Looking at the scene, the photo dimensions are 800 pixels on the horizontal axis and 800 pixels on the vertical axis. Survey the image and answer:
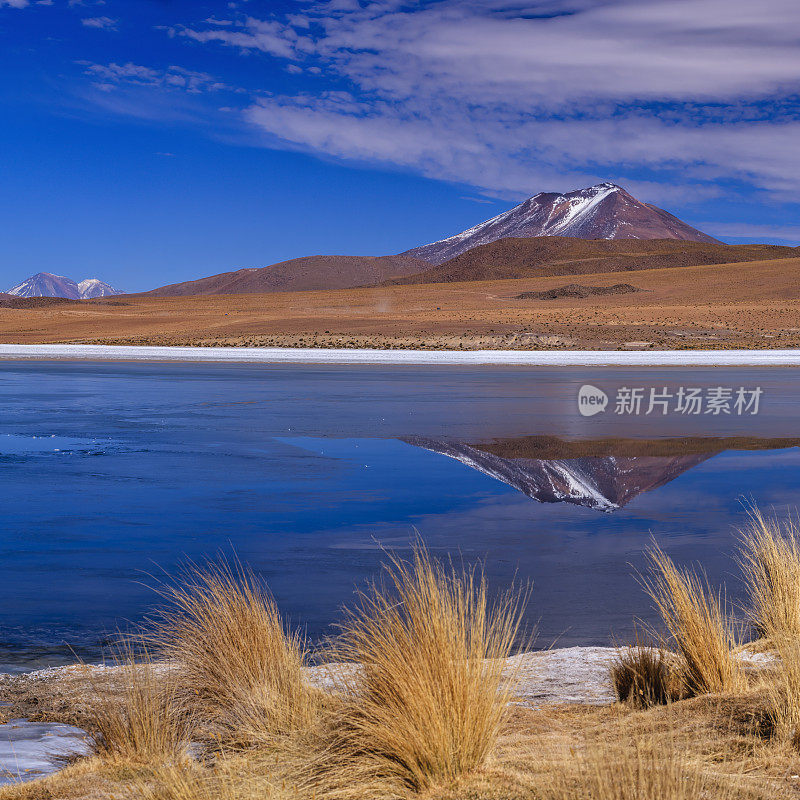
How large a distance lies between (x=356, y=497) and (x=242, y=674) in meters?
5.56

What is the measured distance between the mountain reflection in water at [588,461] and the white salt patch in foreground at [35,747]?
6251 millimetres

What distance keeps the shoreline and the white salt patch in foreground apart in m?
33.4

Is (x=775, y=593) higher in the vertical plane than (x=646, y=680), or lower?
higher

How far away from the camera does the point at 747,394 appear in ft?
75.1

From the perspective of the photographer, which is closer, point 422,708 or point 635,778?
point 635,778

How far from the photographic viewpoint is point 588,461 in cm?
1251

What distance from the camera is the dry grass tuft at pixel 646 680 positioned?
4.41 meters

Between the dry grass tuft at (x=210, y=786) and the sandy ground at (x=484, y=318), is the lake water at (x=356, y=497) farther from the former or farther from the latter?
the sandy ground at (x=484, y=318)

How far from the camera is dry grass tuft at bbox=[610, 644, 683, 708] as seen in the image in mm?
4411

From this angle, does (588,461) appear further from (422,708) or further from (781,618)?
(422,708)

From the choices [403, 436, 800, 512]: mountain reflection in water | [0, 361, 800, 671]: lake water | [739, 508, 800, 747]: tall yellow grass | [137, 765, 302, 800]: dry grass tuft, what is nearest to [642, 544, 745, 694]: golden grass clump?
[739, 508, 800, 747]: tall yellow grass

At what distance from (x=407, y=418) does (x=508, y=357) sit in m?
23.1

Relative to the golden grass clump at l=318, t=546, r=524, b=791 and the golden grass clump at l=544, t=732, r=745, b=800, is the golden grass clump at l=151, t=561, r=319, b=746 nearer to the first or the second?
the golden grass clump at l=318, t=546, r=524, b=791

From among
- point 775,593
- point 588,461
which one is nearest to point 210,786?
point 775,593
